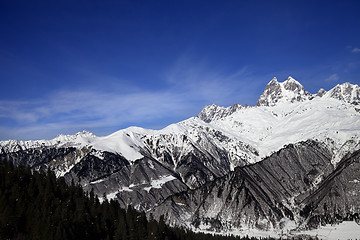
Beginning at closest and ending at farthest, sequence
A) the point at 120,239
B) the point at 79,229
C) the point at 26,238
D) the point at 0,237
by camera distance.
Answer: the point at 0,237
the point at 26,238
the point at 79,229
the point at 120,239

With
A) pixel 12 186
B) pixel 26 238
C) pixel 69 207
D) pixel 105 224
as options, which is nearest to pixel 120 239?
pixel 105 224

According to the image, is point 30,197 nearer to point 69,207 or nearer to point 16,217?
point 69,207

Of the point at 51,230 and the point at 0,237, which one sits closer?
the point at 0,237

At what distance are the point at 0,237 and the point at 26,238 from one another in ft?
44.5

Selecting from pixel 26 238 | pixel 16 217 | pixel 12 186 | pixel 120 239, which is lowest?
pixel 120 239

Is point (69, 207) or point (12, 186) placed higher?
point (12, 186)

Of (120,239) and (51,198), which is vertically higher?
(51,198)

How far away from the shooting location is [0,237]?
454 feet

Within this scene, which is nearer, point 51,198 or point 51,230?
point 51,230

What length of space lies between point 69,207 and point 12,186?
31.5 metres

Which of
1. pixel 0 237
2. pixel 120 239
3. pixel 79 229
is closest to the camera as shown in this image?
pixel 0 237

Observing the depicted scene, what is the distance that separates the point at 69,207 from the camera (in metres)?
198

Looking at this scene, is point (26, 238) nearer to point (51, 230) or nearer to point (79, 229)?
point (51, 230)

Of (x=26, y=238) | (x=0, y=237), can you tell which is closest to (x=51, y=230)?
(x=26, y=238)
